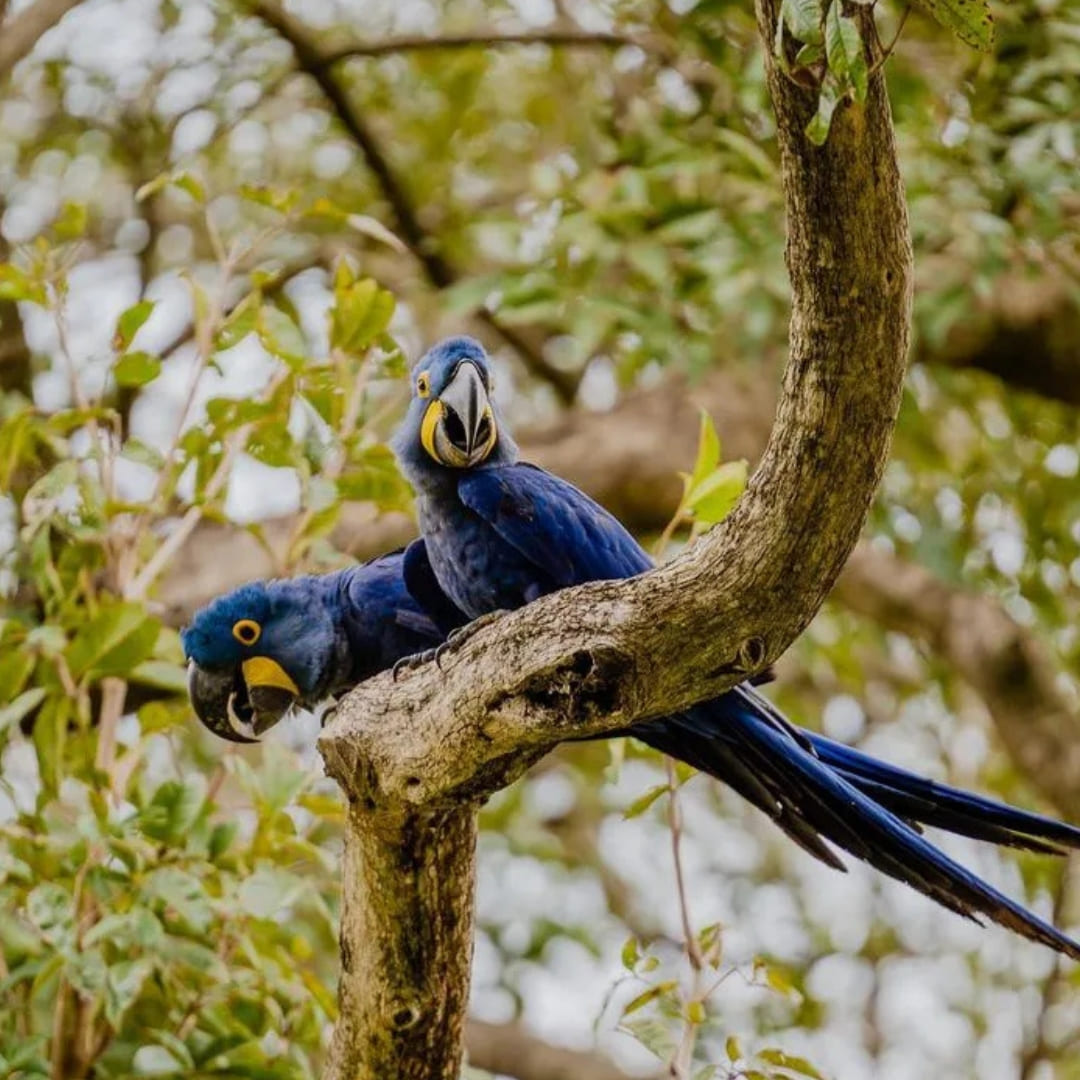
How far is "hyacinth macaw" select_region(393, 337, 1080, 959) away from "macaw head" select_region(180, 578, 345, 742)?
0.24 meters

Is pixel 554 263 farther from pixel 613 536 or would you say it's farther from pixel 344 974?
pixel 344 974

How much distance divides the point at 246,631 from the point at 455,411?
66 cm

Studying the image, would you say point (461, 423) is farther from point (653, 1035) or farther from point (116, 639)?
point (653, 1035)

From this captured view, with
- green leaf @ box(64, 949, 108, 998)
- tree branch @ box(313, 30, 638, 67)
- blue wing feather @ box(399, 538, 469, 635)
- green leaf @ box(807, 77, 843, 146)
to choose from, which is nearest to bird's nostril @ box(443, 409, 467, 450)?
blue wing feather @ box(399, 538, 469, 635)

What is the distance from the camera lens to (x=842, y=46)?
54.9 inches

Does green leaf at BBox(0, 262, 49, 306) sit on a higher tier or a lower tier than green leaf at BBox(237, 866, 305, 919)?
higher

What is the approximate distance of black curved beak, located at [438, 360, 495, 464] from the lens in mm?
2547

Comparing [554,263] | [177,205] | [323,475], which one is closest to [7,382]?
[177,205]

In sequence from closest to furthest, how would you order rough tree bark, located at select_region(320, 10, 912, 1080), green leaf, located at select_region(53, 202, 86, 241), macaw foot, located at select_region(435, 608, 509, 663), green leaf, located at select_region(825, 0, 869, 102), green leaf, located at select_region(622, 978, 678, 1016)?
green leaf, located at select_region(825, 0, 869, 102) < rough tree bark, located at select_region(320, 10, 912, 1080) < macaw foot, located at select_region(435, 608, 509, 663) < green leaf, located at select_region(622, 978, 678, 1016) < green leaf, located at select_region(53, 202, 86, 241)

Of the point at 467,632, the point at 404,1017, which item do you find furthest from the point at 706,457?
the point at 404,1017

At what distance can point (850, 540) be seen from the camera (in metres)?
1.72

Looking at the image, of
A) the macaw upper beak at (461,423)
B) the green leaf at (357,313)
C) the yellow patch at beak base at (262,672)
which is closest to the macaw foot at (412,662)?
the macaw upper beak at (461,423)

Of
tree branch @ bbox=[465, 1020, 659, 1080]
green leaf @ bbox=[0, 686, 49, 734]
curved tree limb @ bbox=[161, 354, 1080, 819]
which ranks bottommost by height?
green leaf @ bbox=[0, 686, 49, 734]

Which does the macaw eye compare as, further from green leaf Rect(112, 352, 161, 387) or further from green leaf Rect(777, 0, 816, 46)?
green leaf Rect(777, 0, 816, 46)
